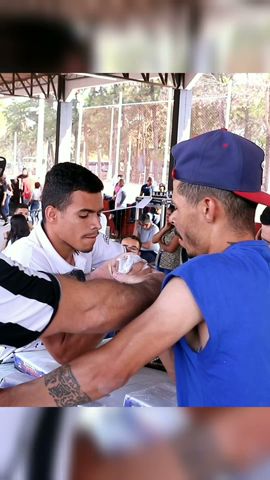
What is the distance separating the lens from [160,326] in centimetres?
95

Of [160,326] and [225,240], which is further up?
[225,240]

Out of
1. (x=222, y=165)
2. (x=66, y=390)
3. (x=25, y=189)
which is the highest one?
(x=222, y=165)

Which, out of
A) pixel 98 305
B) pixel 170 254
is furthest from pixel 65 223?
pixel 170 254

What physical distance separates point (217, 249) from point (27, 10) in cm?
53

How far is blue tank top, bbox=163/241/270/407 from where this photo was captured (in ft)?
2.99

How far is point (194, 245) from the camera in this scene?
1072 mm

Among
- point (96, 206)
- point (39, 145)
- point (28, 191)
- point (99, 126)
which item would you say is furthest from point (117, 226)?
point (39, 145)

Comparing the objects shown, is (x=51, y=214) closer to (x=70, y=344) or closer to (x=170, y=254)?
(x=70, y=344)

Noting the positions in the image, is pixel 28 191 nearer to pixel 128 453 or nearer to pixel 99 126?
pixel 99 126

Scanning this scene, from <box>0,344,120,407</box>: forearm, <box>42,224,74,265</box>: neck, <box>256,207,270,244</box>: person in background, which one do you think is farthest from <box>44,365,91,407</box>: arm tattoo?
<box>256,207,270,244</box>: person in background

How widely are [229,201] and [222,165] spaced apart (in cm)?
7

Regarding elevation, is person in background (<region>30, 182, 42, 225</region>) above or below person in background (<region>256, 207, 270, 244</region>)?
below

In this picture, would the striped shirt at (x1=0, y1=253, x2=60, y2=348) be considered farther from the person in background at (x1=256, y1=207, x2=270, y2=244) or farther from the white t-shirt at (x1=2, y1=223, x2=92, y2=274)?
the person in background at (x1=256, y1=207, x2=270, y2=244)

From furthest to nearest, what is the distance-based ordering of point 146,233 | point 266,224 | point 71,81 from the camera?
point 71,81, point 146,233, point 266,224
